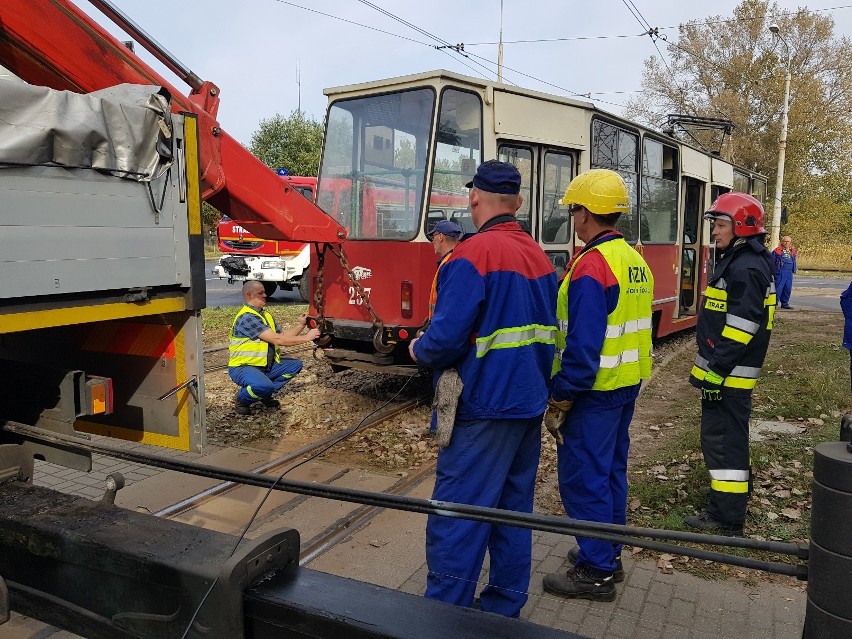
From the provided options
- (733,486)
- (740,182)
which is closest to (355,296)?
(733,486)

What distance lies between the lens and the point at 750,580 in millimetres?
3902

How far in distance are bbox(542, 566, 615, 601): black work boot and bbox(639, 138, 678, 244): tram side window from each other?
698 centimetres

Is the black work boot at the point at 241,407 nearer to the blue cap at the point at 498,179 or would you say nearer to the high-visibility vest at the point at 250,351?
the high-visibility vest at the point at 250,351

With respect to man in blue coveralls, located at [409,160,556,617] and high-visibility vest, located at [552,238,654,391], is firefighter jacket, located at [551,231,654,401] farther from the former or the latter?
man in blue coveralls, located at [409,160,556,617]

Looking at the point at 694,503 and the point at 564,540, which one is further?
the point at 694,503

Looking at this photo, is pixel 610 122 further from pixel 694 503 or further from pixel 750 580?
pixel 750 580

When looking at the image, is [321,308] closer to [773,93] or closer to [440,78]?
[440,78]

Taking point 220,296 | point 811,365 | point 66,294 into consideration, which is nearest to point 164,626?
point 66,294

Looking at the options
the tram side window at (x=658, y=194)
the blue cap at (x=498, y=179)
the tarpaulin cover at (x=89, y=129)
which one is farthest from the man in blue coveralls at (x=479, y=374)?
the tram side window at (x=658, y=194)

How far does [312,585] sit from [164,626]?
44 cm

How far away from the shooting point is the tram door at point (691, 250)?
12227mm

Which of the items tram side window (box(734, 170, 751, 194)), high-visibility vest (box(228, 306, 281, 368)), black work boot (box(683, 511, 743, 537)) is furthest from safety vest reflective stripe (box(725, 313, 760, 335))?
tram side window (box(734, 170, 751, 194))

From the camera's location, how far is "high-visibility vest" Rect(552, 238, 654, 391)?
355cm

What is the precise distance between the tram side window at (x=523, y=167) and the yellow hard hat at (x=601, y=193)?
3.51 meters
